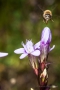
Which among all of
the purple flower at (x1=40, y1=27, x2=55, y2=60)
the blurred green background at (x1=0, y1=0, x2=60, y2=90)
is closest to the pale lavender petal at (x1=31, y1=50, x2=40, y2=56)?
the purple flower at (x1=40, y1=27, x2=55, y2=60)

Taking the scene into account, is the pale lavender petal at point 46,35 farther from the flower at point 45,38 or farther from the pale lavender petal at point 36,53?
the pale lavender petal at point 36,53

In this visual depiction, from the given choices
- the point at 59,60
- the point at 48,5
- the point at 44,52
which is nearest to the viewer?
the point at 44,52

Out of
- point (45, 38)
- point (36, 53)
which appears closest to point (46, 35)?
point (45, 38)

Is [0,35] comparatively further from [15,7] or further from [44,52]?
[44,52]

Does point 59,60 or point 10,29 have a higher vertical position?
point 10,29

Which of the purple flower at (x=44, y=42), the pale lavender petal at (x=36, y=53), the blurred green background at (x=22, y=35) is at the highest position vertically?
the blurred green background at (x=22, y=35)

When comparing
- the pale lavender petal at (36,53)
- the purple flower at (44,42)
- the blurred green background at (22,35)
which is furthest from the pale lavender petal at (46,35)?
the blurred green background at (22,35)

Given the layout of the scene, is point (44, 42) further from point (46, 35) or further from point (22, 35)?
point (22, 35)

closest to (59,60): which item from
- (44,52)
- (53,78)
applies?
(53,78)
